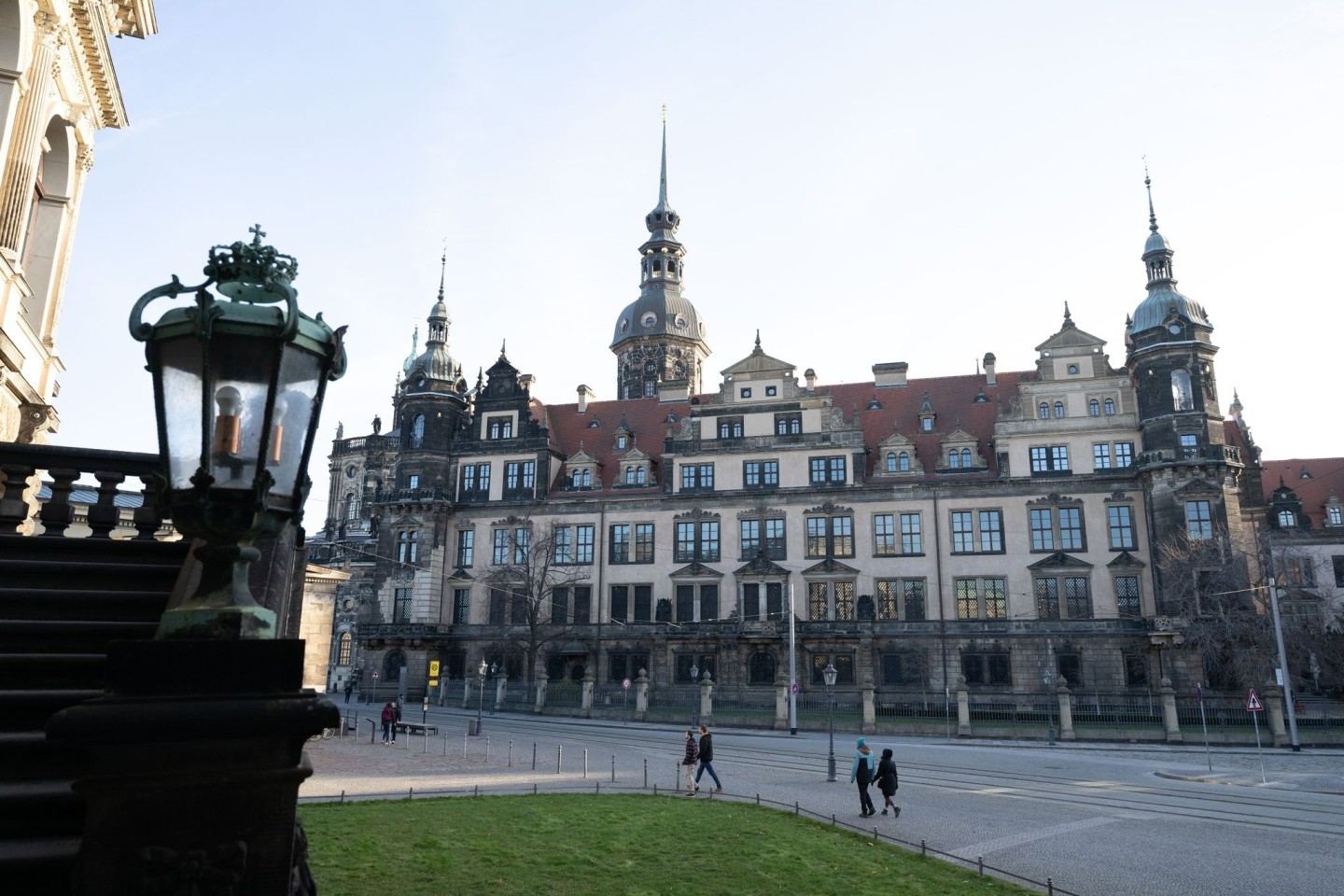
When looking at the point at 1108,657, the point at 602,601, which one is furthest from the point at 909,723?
the point at 602,601

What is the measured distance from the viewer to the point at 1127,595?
4538 cm

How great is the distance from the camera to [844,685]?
46.5m

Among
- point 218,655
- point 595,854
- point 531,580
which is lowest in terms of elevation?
point 595,854

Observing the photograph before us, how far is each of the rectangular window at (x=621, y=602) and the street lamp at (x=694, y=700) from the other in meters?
4.88

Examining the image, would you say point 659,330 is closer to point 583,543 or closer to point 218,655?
point 583,543

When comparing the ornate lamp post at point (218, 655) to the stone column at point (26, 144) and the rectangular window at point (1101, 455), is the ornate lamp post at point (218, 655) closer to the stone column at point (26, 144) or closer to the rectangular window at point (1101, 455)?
the stone column at point (26, 144)

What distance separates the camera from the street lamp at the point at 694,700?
132 ft

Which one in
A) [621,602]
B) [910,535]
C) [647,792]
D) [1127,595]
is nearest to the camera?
[647,792]

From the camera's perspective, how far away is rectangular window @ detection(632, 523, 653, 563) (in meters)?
52.5

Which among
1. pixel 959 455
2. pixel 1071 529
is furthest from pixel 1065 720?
pixel 959 455

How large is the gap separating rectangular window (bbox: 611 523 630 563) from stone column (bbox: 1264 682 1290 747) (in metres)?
30.4

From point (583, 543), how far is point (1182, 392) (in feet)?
104

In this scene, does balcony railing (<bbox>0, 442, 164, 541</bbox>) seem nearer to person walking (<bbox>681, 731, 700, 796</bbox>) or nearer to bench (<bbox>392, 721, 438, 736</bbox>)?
person walking (<bbox>681, 731, 700, 796</bbox>)

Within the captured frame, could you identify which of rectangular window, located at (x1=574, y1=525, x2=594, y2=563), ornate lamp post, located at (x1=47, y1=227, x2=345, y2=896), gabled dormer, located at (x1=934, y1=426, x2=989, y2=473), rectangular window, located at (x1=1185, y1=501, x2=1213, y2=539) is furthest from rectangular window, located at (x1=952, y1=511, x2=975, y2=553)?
ornate lamp post, located at (x1=47, y1=227, x2=345, y2=896)
